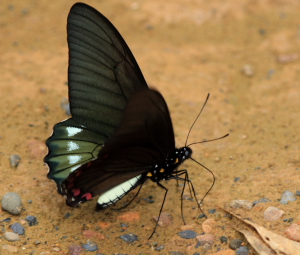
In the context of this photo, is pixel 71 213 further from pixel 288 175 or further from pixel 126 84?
pixel 288 175

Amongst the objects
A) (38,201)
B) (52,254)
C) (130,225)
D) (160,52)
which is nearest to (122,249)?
(130,225)

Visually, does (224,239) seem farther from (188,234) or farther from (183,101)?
(183,101)

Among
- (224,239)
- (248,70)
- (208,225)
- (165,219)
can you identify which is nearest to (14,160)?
(165,219)

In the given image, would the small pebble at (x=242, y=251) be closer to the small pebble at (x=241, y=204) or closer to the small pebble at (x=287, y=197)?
the small pebble at (x=241, y=204)

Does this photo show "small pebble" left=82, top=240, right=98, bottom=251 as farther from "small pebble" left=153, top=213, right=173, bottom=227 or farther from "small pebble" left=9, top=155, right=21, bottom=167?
"small pebble" left=9, top=155, right=21, bottom=167

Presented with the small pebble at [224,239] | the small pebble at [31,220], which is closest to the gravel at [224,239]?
the small pebble at [224,239]

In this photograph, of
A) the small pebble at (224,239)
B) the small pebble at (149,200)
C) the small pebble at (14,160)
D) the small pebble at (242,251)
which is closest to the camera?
the small pebble at (242,251)
